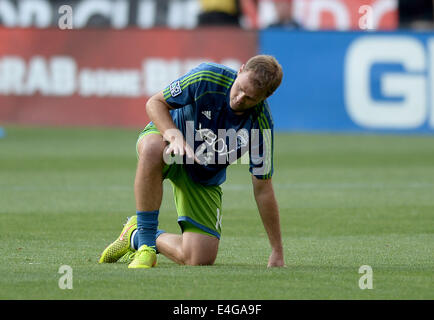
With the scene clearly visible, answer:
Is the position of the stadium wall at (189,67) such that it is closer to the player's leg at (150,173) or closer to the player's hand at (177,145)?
the player's leg at (150,173)

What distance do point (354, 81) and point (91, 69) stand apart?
4808 millimetres

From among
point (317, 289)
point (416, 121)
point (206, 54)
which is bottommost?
point (317, 289)

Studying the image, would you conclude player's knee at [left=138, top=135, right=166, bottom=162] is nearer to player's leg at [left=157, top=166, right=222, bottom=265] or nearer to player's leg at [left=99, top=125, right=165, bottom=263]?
player's leg at [left=99, top=125, right=165, bottom=263]

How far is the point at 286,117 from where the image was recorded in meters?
19.1

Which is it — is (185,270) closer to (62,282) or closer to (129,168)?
(62,282)

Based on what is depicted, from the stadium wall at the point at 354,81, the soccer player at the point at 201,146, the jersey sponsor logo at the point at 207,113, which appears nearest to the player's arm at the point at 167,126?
the soccer player at the point at 201,146

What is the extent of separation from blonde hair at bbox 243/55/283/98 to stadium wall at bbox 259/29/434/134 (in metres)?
12.6

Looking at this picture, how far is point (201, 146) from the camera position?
264 inches

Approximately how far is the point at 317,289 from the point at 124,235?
5.69ft

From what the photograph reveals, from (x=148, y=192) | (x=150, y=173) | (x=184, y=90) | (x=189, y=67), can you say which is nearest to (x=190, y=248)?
(x=148, y=192)

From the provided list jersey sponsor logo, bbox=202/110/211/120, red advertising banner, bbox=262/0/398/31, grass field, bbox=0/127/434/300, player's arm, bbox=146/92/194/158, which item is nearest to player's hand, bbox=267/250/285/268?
grass field, bbox=0/127/434/300

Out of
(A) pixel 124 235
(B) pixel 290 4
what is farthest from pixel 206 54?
(A) pixel 124 235

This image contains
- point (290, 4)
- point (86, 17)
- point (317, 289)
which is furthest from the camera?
point (86, 17)

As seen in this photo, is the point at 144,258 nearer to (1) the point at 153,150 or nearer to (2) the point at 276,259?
(1) the point at 153,150
